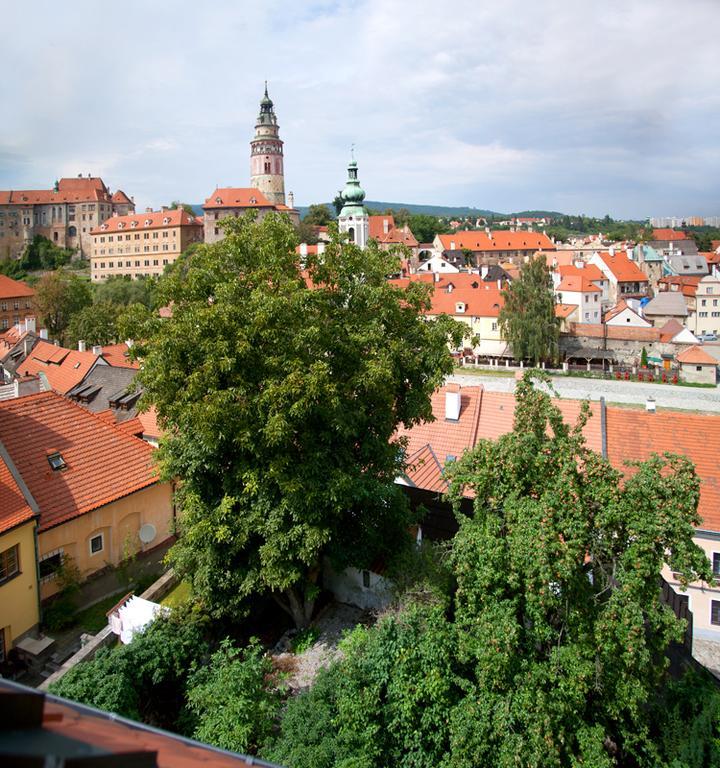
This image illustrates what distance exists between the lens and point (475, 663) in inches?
422

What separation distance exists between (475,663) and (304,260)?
8.81m

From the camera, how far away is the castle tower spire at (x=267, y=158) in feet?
395

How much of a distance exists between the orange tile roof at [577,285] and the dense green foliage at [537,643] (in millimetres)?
54388

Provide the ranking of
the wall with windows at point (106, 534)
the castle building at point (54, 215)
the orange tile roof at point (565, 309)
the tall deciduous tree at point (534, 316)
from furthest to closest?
1. the castle building at point (54, 215)
2. the orange tile roof at point (565, 309)
3. the tall deciduous tree at point (534, 316)
4. the wall with windows at point (106, 534)

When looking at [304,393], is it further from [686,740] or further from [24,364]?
[24,364]

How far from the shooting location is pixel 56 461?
58.2 ft

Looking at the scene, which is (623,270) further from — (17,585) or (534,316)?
(17,585)

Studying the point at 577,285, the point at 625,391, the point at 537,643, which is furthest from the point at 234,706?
the point at 577,285

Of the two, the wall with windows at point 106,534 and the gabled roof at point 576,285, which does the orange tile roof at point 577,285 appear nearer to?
the gabled roof at point 576,285

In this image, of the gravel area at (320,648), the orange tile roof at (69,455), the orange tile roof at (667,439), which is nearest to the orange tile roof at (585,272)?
the orange tile roof at (667,439)

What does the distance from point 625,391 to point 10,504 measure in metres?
41.1

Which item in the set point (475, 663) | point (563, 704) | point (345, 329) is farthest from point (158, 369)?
point (563, 704)

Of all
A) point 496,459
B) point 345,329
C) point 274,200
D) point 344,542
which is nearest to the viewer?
point 496,459

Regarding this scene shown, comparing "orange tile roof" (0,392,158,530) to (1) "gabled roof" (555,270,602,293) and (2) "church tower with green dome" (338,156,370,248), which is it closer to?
(1) "gabled roof" (555,270,602,293)
